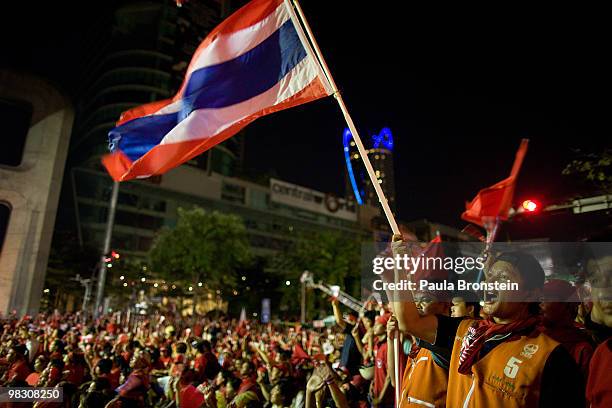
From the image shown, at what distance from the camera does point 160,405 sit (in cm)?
701

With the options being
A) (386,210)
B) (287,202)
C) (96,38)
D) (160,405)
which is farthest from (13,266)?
(96,38)

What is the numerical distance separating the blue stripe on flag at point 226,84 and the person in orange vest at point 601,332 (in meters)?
3.38

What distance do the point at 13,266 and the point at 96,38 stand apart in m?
75.9

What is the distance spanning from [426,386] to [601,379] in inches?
55.2

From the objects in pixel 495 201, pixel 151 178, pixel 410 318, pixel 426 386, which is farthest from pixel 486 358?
pixel 151 178

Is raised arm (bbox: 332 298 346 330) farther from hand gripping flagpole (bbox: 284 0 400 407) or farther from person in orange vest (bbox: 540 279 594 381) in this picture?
person in orange vest (bbox: 540 279 594 381)

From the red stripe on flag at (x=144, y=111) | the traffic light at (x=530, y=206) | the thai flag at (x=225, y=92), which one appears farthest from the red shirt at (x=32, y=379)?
the traffic light at (x=530, y=206)

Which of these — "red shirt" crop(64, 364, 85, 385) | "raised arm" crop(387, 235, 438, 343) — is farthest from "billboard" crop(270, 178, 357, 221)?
"raised arm" crop(387, 235, 438, 343)

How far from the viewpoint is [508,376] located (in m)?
2.16

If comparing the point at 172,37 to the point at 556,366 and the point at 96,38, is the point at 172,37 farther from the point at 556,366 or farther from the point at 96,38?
the point at 556,366

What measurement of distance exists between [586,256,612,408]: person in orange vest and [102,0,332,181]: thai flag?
10.1ft

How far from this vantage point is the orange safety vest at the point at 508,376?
207 cm

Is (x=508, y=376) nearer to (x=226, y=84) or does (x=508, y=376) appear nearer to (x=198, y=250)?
(x=226, y=84)

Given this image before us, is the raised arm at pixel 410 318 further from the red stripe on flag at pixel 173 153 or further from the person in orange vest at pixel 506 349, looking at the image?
the red stripe on flag at pixel 173 153
